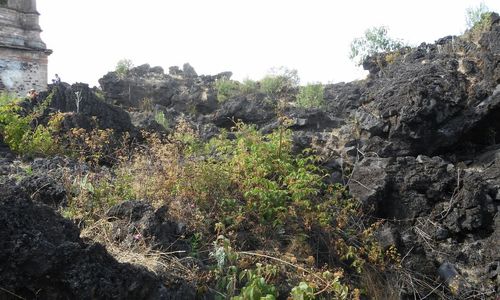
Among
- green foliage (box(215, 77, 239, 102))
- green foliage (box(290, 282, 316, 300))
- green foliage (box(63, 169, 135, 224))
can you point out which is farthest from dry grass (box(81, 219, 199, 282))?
green foliage (box(215, 77, 239, 102))

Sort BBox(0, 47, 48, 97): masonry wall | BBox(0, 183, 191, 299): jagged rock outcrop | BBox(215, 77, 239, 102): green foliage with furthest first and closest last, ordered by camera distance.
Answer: BBox(0, 47, 48, 97): masonry wall, BBox(215, 77, 239, 102): green foliage, BBox(0, 183, 191, 299): jagged rock outcrop

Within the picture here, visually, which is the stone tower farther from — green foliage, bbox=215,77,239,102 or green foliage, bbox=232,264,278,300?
green foliage, bbox=232,264,278,300

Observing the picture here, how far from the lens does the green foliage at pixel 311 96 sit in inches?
513

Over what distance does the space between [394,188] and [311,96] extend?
248 inches

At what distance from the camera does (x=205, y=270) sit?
450 cm

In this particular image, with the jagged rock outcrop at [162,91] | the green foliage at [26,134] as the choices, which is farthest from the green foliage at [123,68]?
the green foliage at [26,134]

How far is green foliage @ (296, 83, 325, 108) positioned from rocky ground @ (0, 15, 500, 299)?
118 cm

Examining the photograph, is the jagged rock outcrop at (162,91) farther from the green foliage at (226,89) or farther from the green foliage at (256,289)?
the green foliage at (256,289)

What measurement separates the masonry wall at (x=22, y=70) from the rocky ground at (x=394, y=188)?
737cm

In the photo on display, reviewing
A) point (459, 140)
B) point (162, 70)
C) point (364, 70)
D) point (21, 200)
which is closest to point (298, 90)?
point (364, 70)

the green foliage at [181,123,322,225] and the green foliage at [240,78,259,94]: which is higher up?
the green foliage at [240,78,259,94]

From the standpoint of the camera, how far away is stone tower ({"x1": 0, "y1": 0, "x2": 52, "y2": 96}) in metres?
16.9

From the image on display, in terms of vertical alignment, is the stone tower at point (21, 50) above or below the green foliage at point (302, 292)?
above

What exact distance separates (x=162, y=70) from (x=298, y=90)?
5677 mm
